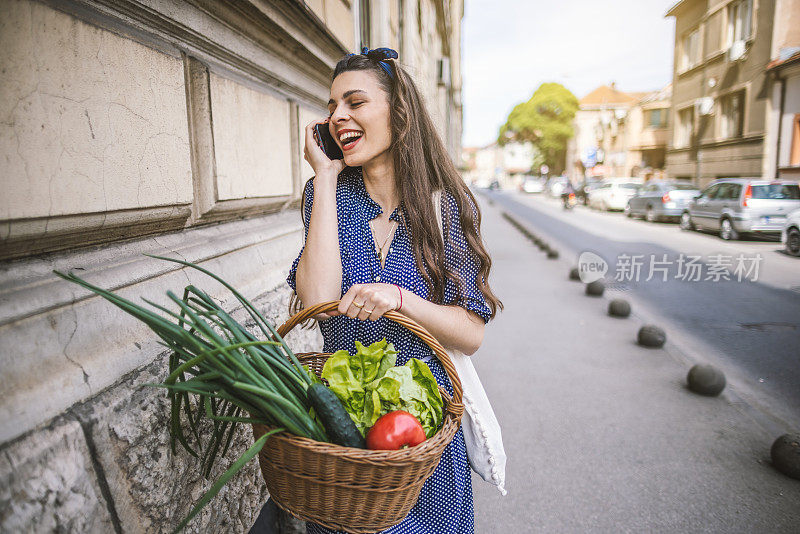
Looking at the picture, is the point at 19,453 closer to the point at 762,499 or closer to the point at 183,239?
the point at 183,239

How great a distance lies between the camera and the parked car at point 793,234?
34.2 feet

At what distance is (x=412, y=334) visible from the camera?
68.5 inches

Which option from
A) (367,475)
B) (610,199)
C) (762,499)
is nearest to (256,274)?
(367,475)

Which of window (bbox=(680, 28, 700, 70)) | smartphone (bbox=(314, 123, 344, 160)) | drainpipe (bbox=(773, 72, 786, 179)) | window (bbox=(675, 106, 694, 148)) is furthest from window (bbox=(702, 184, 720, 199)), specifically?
smartphone (bbox=(314, 123, 344, 160))

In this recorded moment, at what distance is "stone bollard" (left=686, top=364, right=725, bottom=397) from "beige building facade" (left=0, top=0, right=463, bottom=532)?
355 centimetres

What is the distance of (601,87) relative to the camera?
5859 centimetres

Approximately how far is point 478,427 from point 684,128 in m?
29.5

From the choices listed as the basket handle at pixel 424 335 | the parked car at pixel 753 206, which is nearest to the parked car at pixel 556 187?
the parked car at pixel 753 206

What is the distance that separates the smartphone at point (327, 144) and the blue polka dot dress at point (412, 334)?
276 millimetres

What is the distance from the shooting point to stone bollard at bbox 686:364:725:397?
4094mm

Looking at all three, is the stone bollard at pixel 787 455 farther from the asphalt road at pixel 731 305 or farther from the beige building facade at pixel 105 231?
the beige building facade at pixel 105 231

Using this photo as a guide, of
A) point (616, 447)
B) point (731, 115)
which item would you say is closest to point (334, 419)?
point (616, 447)

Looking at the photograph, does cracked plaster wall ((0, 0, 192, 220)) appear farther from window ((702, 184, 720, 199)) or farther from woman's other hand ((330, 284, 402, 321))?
window ((702, 184, 720, 199))

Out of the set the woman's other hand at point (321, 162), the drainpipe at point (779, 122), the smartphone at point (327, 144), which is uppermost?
the drainpipe at point (779, 122)
